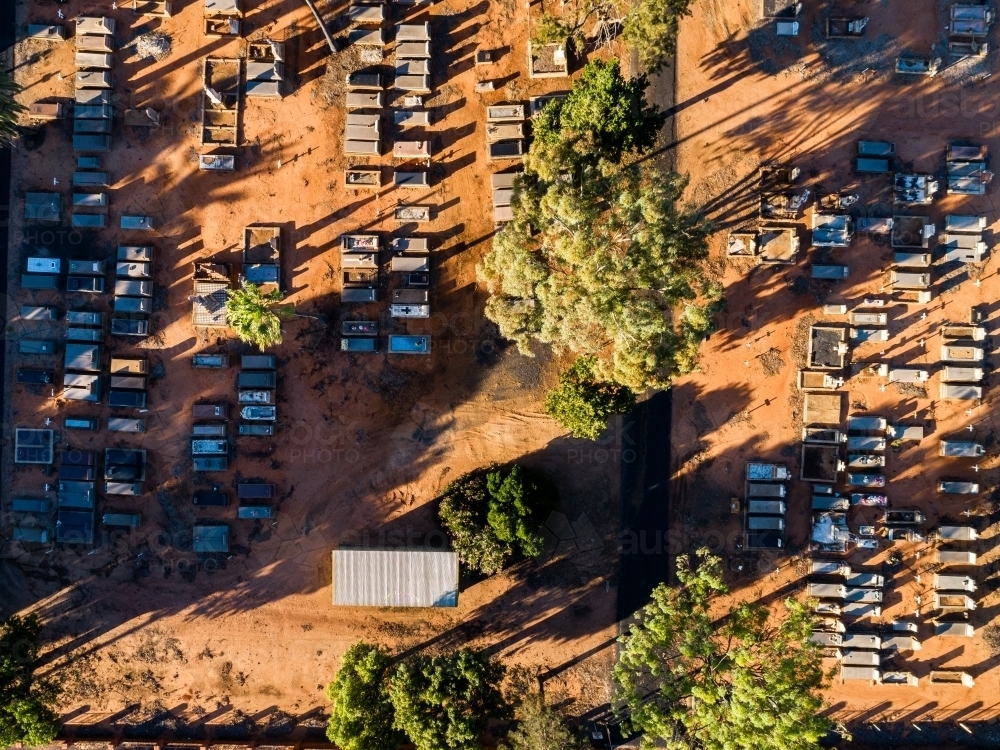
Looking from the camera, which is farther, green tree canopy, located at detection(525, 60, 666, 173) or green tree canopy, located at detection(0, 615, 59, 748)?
green tree canopy, located at detection(0, 615, 59, 748)

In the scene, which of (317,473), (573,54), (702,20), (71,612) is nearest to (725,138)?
(702,20)

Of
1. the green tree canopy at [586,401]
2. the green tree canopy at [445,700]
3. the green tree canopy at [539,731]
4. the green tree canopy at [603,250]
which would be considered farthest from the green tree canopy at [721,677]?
the green tree canopy at [603,250]

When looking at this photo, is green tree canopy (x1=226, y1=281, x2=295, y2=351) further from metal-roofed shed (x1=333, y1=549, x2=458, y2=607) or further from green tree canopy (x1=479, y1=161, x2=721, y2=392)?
metal-roofed shed (x1=333, y1=549, x2=458, y2=607)

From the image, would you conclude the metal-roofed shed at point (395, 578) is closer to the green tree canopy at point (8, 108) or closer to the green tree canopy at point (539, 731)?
the green tree canopy at point (539, 731)

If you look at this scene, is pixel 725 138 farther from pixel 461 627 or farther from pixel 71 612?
pixel 71 612

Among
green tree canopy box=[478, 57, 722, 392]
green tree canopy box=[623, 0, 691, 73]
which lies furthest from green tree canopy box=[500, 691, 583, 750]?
green tree canopy box=[623, 0, 691, 73]
